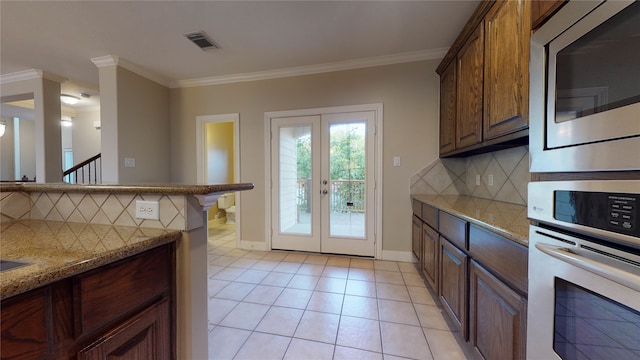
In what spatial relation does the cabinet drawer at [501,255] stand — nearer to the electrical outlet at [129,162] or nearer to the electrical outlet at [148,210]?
the electrical outlet at [148,210]

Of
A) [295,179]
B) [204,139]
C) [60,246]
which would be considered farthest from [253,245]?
[60,246]

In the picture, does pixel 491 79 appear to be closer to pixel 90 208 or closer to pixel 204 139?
pixel 90 208

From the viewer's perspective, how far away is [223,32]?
2453mm

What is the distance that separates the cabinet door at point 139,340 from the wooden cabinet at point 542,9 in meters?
1.69

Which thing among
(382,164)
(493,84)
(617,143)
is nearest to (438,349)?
(617,143)

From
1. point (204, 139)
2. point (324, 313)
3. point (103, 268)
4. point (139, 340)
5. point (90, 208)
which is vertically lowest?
point (324, 313)

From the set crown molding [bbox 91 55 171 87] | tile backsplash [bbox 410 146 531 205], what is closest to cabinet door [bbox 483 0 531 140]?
tile backsplash [bbox 410 146 531 205]

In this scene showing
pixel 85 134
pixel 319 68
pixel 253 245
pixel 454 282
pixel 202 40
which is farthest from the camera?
pixel 85 134

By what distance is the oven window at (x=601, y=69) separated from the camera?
55 cm

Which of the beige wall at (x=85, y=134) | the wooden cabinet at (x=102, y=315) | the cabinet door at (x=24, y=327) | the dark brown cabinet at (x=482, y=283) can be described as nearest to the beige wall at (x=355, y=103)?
the dark brown cabinet at (x=482, y=283)

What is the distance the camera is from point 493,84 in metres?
1.60

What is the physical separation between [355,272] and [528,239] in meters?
2.04

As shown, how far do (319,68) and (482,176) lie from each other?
2.34 metres

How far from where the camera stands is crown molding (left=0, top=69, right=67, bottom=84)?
338 cm
